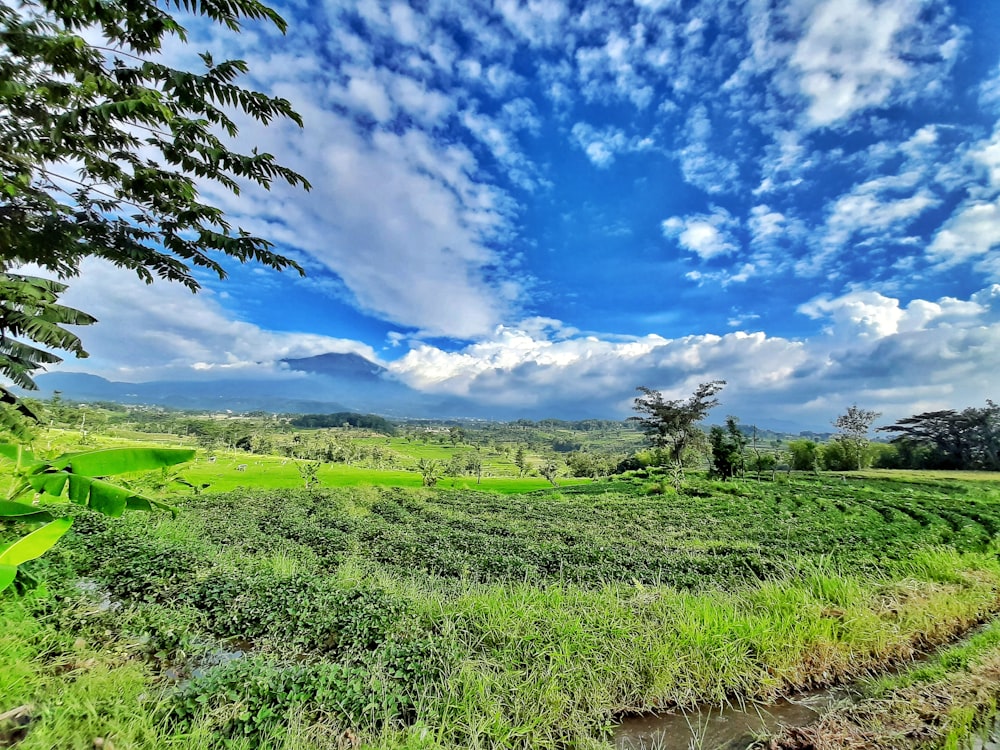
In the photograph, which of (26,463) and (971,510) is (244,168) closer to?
(26,463)

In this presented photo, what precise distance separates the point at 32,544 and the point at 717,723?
450cm

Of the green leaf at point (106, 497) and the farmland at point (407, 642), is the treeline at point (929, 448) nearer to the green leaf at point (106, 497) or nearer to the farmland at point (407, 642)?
the farmland at point (407, 642)

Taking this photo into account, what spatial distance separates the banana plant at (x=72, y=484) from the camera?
60.4 inches

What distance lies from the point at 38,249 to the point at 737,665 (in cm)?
765

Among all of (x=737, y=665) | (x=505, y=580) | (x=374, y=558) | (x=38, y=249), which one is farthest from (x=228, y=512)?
(x=737, y=665)

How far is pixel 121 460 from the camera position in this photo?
84.4 inches

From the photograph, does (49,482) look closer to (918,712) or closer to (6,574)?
(6,574)

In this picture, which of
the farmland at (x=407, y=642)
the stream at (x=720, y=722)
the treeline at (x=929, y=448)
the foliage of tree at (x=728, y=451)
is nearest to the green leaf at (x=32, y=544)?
the farmland at (x=407, y=642)

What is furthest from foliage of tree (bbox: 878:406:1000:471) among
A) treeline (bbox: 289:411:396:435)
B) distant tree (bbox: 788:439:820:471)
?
treeline (bbox: 289:411:396:435)

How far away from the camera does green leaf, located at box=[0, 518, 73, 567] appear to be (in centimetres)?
140

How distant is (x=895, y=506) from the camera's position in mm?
16875

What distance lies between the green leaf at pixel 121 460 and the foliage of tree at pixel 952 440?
4524 cm

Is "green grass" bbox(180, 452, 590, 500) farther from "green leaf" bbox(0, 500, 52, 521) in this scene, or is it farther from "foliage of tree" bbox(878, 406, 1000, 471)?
"foliage of tree" bbox(878, 406, 1000, 471)

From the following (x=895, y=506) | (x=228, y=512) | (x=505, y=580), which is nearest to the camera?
(x=505, y=580)
